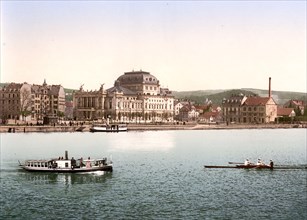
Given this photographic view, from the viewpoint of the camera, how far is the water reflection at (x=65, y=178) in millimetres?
60166

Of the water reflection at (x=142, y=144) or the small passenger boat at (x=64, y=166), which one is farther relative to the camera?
the water reflection at (x=142, y=144)

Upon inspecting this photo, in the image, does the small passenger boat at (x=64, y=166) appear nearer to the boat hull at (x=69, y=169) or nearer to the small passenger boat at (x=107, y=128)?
the boat hull at (x=69, y=169)

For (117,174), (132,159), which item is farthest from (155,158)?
(117,174)

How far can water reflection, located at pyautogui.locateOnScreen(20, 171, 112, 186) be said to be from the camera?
6017 cm

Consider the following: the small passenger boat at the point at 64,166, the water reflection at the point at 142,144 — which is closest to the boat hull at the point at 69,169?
the small passenger boat at the point at 64,166

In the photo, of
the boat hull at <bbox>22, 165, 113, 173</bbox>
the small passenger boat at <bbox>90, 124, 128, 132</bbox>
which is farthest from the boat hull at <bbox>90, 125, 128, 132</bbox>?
the boat hull at <bbox>22, 165, 113, 173</bbox>

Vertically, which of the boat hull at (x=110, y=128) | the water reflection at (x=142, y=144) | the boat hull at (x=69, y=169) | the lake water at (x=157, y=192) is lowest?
the lake water at (x=157, y=192)

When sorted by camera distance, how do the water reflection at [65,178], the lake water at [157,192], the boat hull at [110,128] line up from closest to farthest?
the lake water at [157,192]
the water reflection at [65,178]
the boat hull at [110,128]

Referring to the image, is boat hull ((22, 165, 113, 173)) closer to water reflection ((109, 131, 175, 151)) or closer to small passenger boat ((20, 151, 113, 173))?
small passenger boat ((20, 151, 113, 173))

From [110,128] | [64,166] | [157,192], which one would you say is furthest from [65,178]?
[110,128]

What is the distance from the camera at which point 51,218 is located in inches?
1636

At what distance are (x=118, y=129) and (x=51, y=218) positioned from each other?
144385 millimetres

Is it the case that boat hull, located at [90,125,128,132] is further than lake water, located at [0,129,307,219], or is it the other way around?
boat hull, located at [90,125,128,132]

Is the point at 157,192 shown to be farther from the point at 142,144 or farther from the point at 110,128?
the point at 110,128
